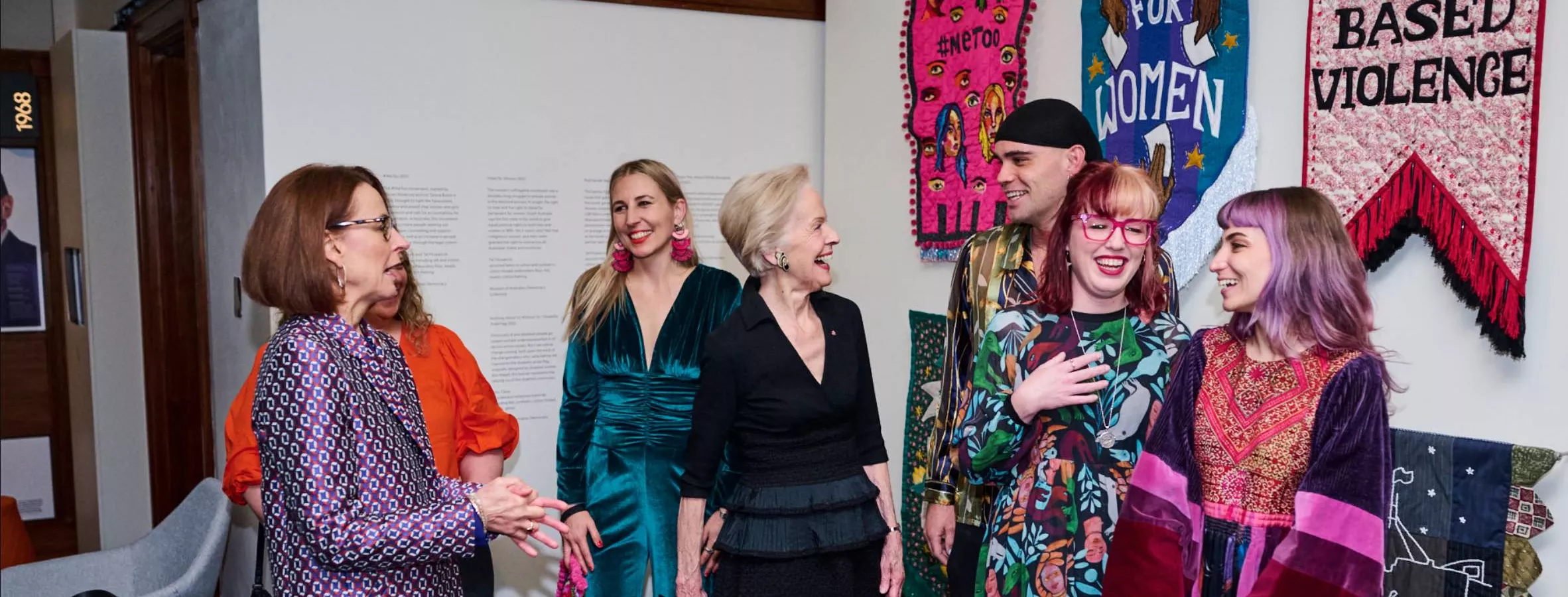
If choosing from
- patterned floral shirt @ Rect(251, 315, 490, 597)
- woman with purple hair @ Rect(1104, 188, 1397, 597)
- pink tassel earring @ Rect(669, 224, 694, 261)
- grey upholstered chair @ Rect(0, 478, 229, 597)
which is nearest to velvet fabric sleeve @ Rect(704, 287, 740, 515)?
pink tassel earring @ Rect(669, 224, 694, 261)

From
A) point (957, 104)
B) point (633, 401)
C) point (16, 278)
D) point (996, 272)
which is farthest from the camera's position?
point (16, 278)

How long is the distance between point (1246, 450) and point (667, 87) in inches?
108

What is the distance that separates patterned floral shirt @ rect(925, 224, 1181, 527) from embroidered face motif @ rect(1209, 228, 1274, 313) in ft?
1.49

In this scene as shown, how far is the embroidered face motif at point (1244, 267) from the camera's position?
180 cm

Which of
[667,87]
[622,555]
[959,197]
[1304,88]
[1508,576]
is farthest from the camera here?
[667,87]

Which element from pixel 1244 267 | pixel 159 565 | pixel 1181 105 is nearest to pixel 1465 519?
pixel 1244 267

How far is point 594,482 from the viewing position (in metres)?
2.90

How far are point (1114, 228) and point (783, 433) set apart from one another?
0.83 meters

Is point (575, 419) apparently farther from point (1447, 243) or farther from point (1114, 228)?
point (1447, 243)

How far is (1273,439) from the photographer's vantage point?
1.76m

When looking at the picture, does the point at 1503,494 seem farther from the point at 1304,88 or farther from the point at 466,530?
the point at 466,530

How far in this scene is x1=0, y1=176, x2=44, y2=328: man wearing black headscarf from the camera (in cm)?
587

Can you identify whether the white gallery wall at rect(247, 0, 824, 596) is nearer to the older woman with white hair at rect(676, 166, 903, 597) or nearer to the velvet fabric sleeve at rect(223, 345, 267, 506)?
the velvet fabric sleeve at rect(223, 345, 267, 506)

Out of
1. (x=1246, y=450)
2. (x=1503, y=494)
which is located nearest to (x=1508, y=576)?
(x=1503, y=494)
